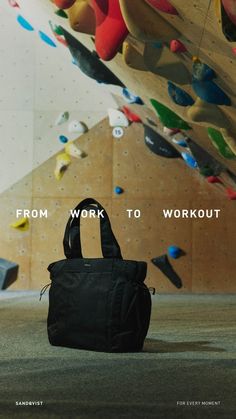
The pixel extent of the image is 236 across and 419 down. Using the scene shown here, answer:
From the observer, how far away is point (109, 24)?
418 centimetres

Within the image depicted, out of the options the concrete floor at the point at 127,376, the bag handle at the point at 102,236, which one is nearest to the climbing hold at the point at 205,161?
the concrete floor at the point at 127,376

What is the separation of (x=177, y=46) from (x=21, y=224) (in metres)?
3.16

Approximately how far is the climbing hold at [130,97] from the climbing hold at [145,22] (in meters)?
2.28

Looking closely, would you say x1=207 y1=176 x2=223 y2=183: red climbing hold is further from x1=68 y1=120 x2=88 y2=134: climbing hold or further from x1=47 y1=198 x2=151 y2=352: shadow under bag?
x1=47 y1=198 x2=151 y2=352: shadow under bag

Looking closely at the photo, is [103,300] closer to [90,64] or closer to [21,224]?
[90,64]

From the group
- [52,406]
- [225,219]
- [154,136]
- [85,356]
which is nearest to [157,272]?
[225,219]

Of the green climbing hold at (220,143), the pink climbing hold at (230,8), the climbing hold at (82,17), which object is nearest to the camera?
the pink climbing hold at (230,8)

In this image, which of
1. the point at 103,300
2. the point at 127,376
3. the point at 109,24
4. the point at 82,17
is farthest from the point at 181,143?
the point at 127,376

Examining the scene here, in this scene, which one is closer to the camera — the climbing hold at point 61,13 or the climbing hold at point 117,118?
the climbing hold at point 61,13

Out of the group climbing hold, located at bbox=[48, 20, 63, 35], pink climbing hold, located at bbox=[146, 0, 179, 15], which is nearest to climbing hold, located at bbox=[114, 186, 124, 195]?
climbing hold, located at bbox=[48, 20, 63, 35]

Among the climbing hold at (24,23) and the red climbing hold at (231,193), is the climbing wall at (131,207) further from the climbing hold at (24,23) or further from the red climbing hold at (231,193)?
the climbing hold at (24,23)

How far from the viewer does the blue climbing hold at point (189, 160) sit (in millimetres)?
6383

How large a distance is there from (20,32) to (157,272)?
249 cm

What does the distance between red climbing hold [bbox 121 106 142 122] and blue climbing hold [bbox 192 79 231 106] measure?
2.33 metres
